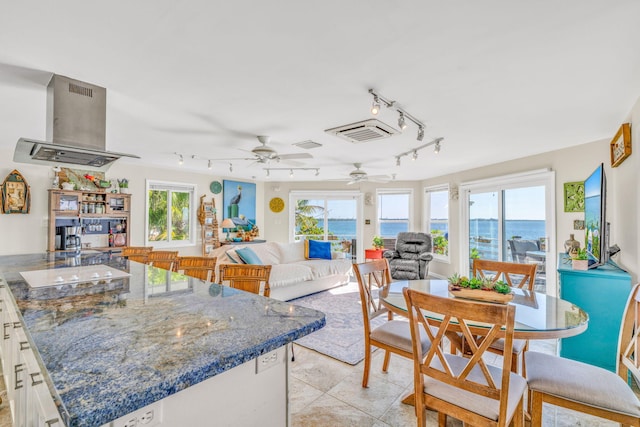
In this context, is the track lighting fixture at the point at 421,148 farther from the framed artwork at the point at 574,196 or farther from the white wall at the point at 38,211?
the white wall at the point at 38,211

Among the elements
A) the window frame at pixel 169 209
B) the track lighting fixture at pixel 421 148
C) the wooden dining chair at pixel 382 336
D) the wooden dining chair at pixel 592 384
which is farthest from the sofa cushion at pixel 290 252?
the wooden dining chair at pixel 592 384

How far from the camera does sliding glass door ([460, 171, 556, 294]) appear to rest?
4.48 m

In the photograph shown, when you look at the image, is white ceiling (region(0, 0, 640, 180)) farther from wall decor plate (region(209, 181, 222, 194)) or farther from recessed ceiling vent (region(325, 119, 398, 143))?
wall decor plate (region(209, 181, 222, 194))

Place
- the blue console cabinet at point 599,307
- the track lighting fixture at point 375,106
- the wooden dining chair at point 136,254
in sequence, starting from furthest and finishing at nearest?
the wooden dining chair at point 136,254 < the blue console cabinet at point 599,307 < the track lighting fixture at point 375,106

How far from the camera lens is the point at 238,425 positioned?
1.02 m

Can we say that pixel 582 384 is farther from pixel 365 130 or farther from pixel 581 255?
pixel 365 130

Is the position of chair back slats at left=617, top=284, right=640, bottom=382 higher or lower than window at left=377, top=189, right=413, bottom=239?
lower

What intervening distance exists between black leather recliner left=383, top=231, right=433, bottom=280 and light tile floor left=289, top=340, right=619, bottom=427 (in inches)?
120

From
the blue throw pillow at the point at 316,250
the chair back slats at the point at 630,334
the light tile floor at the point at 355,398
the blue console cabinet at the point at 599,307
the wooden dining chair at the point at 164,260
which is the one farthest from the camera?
the blue throw pillow at the point at 316,250

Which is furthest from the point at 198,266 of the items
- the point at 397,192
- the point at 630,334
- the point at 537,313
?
the point at 397,192

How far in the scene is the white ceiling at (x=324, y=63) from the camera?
1.53m

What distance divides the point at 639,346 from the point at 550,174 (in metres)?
3.33

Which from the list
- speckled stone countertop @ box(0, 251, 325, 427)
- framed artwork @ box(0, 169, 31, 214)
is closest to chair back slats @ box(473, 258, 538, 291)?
speckled stone countertop @ box(0, 251, 325, 427)

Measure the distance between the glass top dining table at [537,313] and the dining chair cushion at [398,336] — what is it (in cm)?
25
